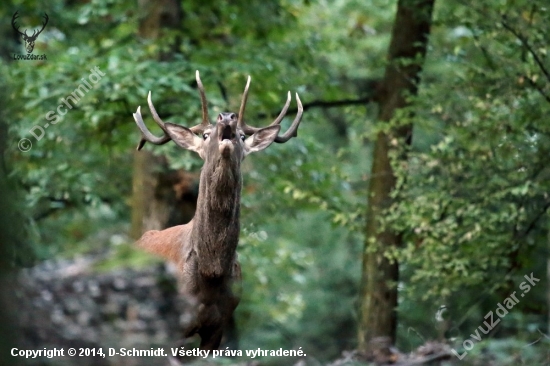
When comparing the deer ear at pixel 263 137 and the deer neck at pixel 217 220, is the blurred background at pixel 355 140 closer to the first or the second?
Answer: the deer neck at pixel 217 220

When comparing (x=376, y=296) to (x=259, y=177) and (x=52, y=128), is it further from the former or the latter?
(x=52, y=128)

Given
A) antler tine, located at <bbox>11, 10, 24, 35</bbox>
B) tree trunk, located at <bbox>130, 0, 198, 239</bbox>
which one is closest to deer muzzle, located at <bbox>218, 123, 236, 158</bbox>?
tree trunk, located at <bbox>130, 0, 198, 239</bbox>

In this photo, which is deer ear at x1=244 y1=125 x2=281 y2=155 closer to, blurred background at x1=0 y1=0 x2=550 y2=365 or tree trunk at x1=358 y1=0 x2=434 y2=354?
blurred background at x1=0 y1=0 x2=550 y2=365

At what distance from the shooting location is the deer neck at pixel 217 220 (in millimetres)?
8188

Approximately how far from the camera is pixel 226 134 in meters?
8.10

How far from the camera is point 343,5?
63.2ft

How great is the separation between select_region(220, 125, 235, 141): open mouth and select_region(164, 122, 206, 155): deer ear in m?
1.30

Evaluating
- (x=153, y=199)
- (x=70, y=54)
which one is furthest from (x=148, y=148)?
(x=70, y=54)

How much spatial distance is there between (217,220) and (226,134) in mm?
808

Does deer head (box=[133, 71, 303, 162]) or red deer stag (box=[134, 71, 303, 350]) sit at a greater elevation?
deer head (box=[133, 71, 303, 162])

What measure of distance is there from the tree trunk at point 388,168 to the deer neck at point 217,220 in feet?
12.2

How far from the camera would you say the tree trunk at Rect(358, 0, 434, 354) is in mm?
12102
